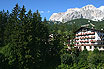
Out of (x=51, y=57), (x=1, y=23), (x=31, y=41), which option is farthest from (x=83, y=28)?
(x=1, y=23)

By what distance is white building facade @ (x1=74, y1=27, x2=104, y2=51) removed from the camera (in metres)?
47.5

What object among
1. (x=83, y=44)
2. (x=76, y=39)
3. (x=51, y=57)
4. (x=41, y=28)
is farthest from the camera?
(x=76, y=39)

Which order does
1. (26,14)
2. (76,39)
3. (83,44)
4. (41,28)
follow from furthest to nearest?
(76,39), (83,44), (41,28), (26,14)

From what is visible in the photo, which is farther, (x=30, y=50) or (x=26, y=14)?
(x=26, y=14)

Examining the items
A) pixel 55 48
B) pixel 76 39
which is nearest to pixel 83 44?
pixel 76 39

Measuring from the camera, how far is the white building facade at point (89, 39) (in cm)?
4753

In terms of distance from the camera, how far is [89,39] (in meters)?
49.8

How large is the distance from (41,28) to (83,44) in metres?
23.6

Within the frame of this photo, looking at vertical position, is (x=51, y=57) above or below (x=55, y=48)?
below

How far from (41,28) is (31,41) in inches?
368

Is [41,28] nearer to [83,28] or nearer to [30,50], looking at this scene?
[30,50]

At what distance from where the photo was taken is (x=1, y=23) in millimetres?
48031

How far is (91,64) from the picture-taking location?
3284 cm

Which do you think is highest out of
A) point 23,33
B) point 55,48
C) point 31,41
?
point 23,33
